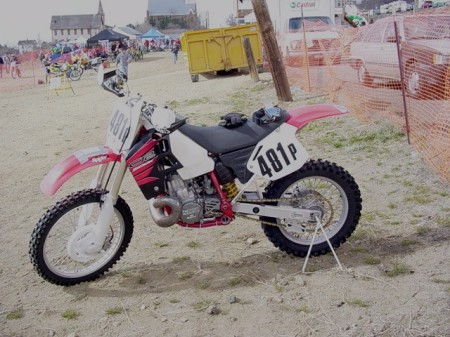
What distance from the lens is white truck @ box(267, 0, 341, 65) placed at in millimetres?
12609

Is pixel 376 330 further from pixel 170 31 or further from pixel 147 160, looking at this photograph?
pixel 170 31

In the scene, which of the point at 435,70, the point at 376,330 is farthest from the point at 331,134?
the point at 376,330

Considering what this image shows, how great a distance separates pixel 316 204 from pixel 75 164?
1757 mm

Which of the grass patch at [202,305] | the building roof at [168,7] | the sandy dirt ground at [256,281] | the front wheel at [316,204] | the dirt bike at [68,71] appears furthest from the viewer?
the building roof at [168,7]

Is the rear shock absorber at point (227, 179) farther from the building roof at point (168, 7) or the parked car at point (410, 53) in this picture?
the building roof at point (168, 7)

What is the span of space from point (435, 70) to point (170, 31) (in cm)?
10220

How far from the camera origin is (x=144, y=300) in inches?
149

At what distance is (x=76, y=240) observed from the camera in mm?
3912

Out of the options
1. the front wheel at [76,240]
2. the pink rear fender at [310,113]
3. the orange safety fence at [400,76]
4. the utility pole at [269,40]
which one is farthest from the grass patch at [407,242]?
the utility pole at [269,40]

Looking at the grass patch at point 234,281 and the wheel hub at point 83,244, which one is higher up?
the wheel hub at point 83,244

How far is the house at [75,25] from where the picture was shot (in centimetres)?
12500

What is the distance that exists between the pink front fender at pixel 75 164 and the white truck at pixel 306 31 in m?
8.04

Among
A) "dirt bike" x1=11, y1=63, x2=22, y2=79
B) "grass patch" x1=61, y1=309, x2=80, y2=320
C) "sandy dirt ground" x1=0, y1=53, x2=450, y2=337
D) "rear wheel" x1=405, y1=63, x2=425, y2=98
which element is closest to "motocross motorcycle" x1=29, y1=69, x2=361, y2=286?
"sandy dirt ground" x1=0, y1=53, x2=450, y2=337

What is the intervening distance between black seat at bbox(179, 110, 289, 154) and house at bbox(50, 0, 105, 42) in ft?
417
